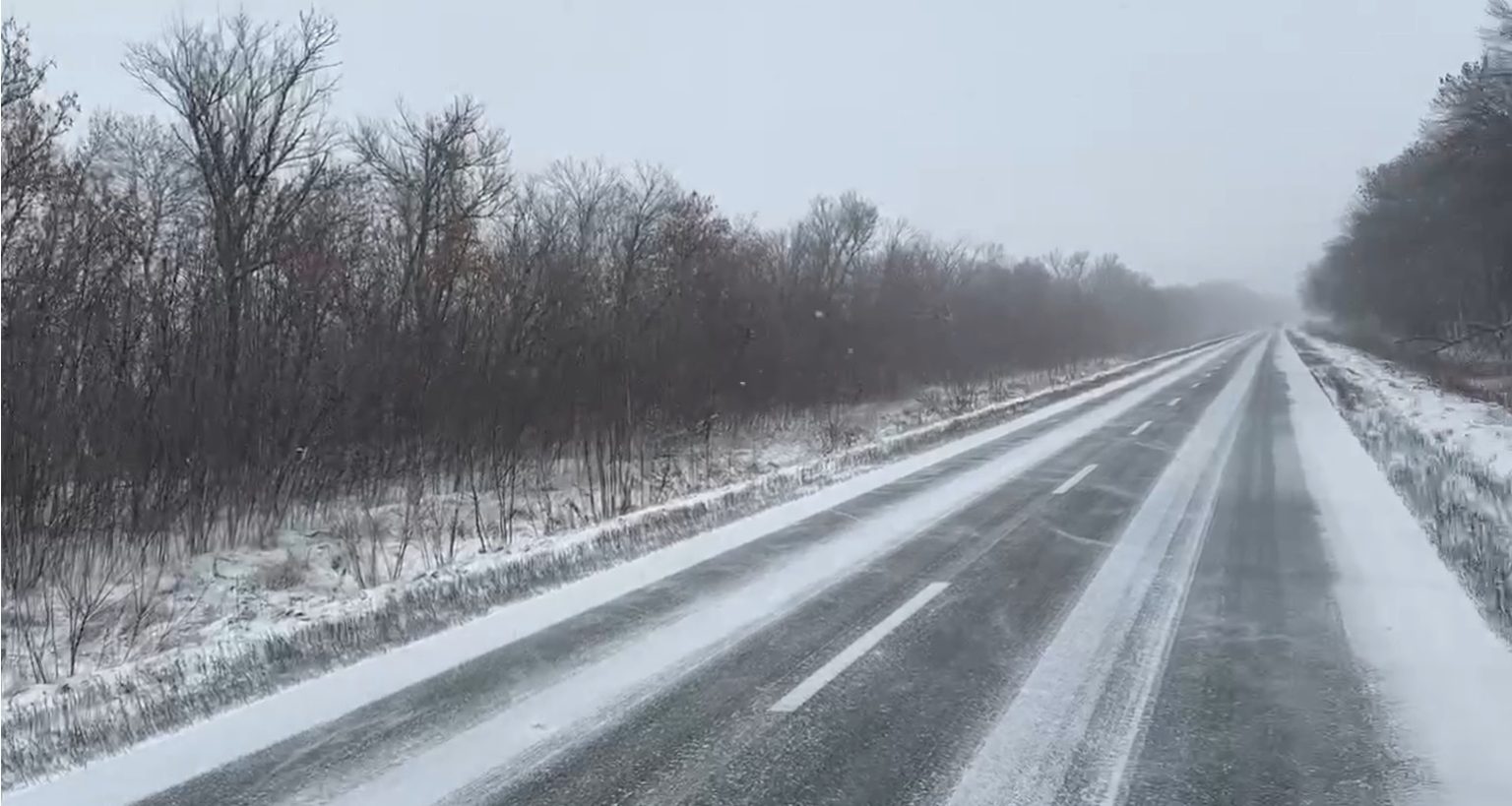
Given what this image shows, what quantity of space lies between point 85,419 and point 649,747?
867 cm

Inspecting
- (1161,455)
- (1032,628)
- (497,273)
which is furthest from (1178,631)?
(497,273)

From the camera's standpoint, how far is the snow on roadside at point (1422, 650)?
173 inches

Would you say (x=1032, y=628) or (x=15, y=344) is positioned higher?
(x=15, y=344)

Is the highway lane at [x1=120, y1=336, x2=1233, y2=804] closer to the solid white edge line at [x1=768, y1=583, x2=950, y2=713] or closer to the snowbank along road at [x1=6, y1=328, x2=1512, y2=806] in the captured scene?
the snowbank along road at [x1=6, y1=328, x2=1512, y2=806]

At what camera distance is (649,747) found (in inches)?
184

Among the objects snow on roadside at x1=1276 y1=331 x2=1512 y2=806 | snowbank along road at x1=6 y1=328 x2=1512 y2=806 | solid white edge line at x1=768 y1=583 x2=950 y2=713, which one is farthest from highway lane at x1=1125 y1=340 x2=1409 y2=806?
solid white edge line at x1=768 y1=583 x2=950 y2=713

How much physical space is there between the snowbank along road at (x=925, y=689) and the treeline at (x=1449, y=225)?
54.3ft

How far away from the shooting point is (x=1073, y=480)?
43.9ft

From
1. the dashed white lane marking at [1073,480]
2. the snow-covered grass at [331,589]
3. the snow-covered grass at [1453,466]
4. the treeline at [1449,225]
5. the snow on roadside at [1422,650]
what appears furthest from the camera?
the treeline at [1449,225]

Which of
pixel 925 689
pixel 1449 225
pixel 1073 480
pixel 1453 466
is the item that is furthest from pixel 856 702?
pixel 1449 225

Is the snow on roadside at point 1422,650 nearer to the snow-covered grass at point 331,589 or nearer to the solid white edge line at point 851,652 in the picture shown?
the solid white edge line at point 851,652

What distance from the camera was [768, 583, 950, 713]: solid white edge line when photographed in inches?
209

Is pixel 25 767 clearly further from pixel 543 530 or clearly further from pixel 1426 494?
pixel 1426 494

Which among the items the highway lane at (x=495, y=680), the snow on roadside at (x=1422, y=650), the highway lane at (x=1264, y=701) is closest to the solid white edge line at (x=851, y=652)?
the highway lane at (x=495, y=680)
